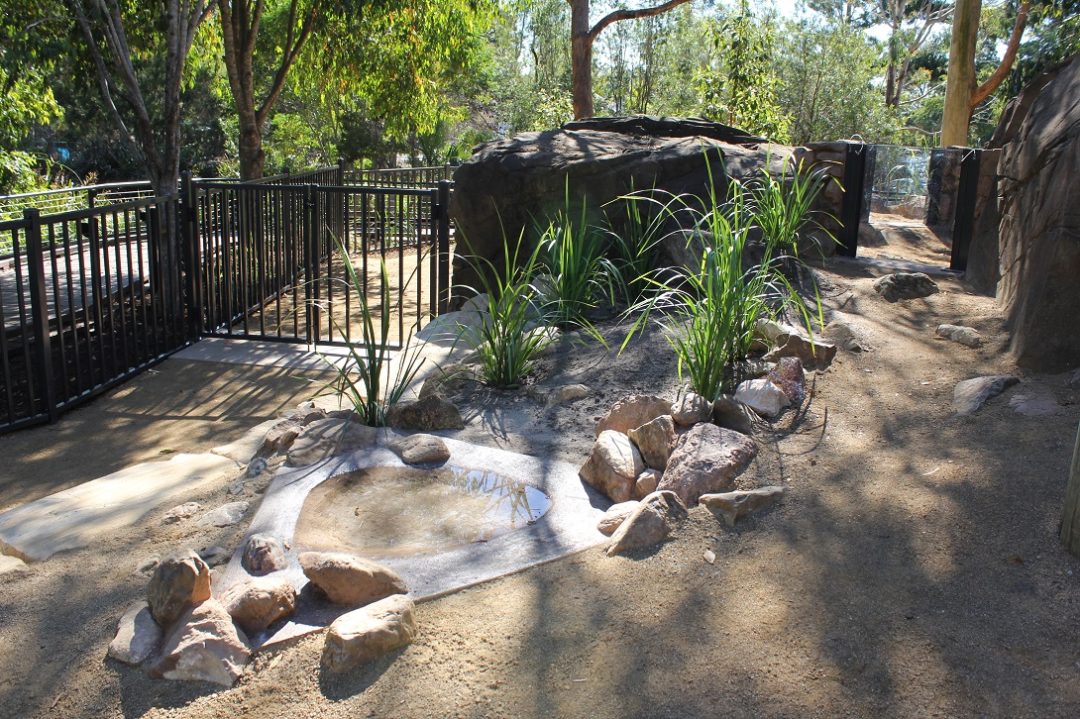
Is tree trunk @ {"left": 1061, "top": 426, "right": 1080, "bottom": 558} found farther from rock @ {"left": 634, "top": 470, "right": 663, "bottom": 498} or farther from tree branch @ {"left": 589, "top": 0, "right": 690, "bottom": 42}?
tree branch @ {"left": 589, "top": 0, "right": 690, "bottom": 42}

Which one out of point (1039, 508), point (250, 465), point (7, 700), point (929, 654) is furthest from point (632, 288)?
point (7, 700)

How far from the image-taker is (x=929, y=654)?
2723 mm

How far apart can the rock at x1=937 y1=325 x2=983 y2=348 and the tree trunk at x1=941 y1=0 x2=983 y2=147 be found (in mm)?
11297

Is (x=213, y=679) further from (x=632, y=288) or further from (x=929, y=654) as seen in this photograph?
(x=632, y=288)

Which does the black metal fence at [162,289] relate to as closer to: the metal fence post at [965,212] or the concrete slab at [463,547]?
the concrete slab at [463,547]

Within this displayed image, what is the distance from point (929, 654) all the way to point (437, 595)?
1.51 m

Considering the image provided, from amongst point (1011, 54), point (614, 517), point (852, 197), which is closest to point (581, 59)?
point (852, 197)

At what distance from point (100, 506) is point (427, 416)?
1.52m

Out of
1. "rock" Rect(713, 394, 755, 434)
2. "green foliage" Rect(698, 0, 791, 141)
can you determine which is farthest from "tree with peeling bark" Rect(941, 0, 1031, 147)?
"rock" Rect(713, 394, 755, 434)

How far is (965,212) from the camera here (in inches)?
285

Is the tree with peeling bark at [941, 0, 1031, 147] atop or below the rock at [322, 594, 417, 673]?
atop

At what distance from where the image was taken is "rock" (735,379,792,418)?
436 cm

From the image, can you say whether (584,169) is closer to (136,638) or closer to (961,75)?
(136,638)

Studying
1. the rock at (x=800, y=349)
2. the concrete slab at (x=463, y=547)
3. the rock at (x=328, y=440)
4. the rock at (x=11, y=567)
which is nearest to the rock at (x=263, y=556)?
the concrete slab at (x=463, y=547)
